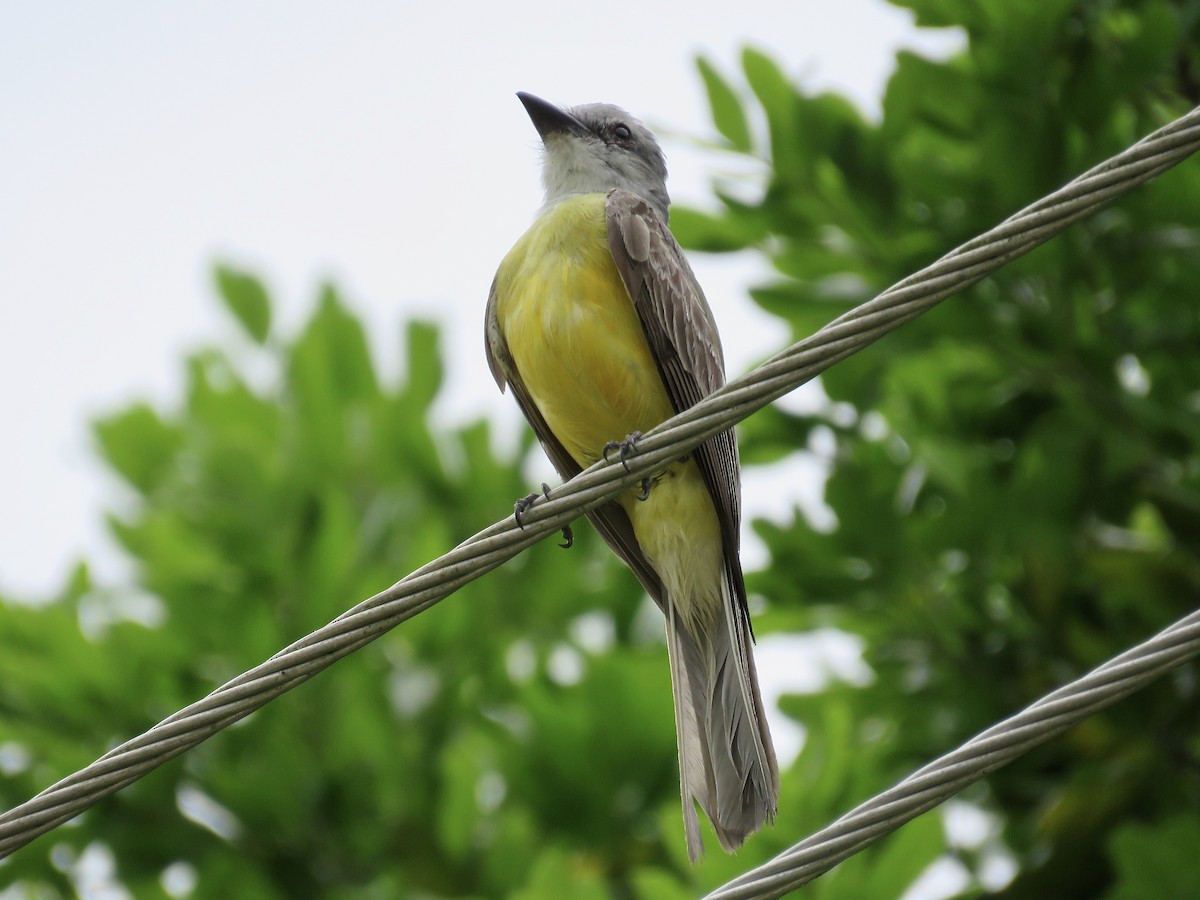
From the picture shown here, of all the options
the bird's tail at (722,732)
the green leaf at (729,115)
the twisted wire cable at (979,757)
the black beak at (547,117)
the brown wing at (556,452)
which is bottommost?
the bird's tail at (722,732)

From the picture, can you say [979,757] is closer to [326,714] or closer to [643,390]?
[643,390]

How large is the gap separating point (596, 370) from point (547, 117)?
1.64 metres

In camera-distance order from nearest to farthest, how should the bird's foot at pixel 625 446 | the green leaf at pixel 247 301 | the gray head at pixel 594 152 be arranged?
the bird's foot at pixel 625 446 → the gray head at pixel 594 152 → the green leaf at pixel 247 301

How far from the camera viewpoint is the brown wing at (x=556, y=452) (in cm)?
445

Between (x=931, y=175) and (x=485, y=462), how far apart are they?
305 cm

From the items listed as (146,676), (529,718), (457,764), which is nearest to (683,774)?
(529,718)

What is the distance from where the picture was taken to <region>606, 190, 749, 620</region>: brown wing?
4.11m

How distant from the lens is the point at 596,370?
4.10 meters

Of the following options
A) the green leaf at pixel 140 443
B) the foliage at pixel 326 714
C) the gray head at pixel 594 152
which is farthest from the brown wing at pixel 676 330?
the green leaf at pixel 140 443

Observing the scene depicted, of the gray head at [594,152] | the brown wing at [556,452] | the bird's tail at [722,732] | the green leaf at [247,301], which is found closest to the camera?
the bird's tail at [722,732]

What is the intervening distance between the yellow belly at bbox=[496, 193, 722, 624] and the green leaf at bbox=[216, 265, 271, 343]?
131 inches

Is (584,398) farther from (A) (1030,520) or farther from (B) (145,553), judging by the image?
(B) (145,553)

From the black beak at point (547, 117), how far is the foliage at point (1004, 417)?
0.71 meters

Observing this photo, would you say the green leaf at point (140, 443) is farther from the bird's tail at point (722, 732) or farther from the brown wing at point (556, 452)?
the bird's tail at point (722, 732)
